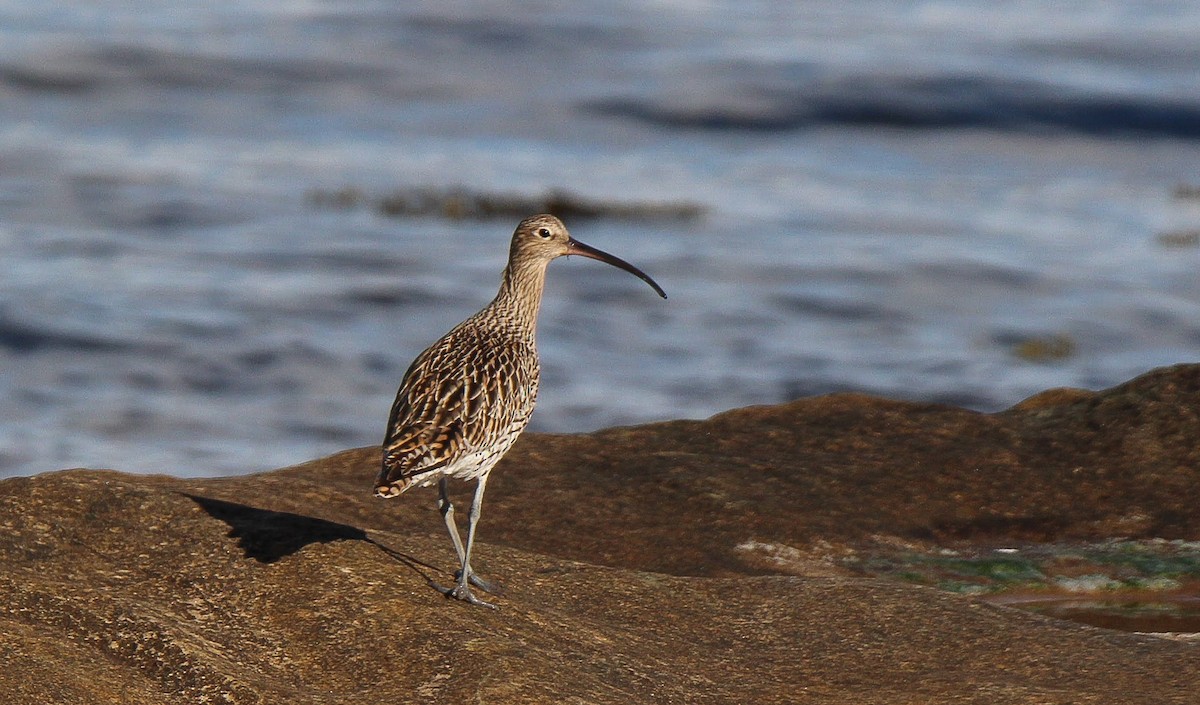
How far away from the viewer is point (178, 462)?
15.6 m

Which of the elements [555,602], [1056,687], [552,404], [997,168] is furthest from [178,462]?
[997,168]

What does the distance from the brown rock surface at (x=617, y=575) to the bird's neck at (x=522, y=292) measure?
3.74 feet


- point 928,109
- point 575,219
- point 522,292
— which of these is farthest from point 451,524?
point 928,109

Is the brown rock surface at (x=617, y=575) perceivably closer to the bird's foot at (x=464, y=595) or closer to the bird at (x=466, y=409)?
the bird's foot at (x=464, y=595)

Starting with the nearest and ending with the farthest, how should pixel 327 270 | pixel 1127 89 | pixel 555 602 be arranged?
pixel 555 602 → pixel 327 270 → pixel 1127 89

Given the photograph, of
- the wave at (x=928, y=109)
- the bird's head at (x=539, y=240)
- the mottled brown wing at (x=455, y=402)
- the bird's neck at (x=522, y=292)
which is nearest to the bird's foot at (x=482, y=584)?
the mottled brown wing at (x=455, y=402)

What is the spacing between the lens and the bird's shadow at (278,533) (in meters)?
7.08

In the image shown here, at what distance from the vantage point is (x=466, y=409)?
7480 millimetres

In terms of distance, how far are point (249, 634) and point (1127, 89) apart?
2941 cm

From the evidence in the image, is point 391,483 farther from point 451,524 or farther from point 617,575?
point 617,575

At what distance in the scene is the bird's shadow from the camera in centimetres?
708

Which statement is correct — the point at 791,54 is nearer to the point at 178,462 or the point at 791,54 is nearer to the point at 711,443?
the point at 178,462

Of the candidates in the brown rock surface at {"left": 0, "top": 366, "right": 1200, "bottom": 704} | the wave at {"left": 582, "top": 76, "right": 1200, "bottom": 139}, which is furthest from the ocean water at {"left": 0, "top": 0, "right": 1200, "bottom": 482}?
the brown rock surface at {"left": 0, "top": 366, "right": 1200, "bottom": 704}

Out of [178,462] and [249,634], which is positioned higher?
[249,634]
